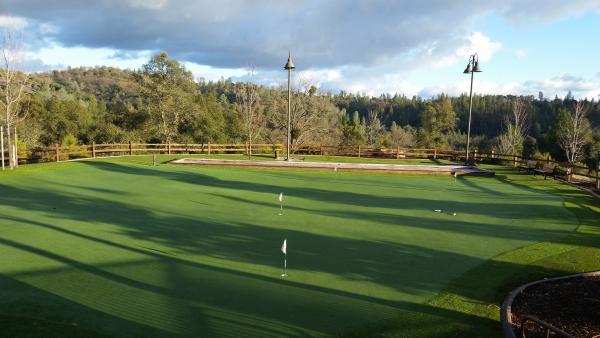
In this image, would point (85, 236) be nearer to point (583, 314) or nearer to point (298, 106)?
point (583, 314)

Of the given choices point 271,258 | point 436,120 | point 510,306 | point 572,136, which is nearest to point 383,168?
point 271,258

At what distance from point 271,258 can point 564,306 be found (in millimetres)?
4983

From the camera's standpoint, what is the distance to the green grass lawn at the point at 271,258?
5.73 metres

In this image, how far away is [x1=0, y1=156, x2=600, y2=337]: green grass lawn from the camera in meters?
5.73

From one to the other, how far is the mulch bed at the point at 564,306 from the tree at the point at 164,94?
39.0 m

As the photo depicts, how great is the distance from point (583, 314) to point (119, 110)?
4620 centimetres

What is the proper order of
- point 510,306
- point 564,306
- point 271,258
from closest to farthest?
point 510,306 < point 564,306 < point 271,258

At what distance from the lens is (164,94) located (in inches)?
1652

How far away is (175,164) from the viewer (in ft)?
86.2

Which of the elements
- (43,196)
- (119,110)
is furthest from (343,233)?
(119,110)

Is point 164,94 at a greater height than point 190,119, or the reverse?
point 164,94

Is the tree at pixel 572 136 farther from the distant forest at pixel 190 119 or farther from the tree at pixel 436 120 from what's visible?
the tree at pixel 436 120

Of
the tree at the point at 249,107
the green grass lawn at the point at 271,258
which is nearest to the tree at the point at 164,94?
Result: the tree at the point at 249,107

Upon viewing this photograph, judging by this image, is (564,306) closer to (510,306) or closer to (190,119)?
(510,306)
